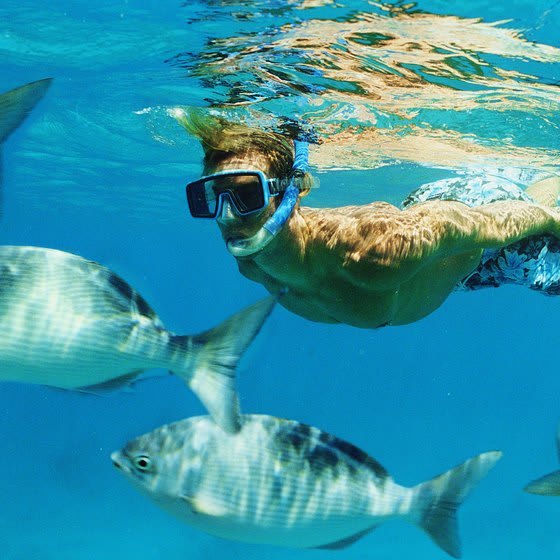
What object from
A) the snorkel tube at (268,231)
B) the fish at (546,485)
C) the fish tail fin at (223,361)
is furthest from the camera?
the snorkel tube at (268,231)

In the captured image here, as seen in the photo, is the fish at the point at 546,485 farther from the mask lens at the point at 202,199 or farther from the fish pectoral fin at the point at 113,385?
the mask lens at the point at 202,199

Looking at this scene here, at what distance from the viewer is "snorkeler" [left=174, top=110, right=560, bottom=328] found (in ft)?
14.6

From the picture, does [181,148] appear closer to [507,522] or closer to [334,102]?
[334,102]

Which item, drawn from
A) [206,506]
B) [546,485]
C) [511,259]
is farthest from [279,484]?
[511,259]

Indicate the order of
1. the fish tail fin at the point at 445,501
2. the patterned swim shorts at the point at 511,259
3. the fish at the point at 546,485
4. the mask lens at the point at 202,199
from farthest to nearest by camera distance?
the patterned swim shorts at the point at 511,259
the mask lens at the point at 202,199
the fish tail fin at the point at 445,501
the fish at the point at 546,485

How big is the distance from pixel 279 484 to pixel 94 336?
2162 mm

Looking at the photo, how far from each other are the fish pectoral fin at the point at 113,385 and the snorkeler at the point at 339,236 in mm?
1334

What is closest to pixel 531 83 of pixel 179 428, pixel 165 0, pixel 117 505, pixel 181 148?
pixel 165 0

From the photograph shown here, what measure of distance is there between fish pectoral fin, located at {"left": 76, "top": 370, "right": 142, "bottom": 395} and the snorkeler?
1334 mm

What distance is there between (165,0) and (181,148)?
10168mm

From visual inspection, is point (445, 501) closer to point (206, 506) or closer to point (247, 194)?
point (206, 506)

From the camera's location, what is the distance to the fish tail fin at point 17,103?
2518 millimetres

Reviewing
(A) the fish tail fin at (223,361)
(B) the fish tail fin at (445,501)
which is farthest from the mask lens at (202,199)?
(B) the fish tail fin at (445,501)

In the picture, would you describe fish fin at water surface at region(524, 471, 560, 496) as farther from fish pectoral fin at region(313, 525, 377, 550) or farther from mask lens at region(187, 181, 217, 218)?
mask lens at region(187, 181, 217, 218)
